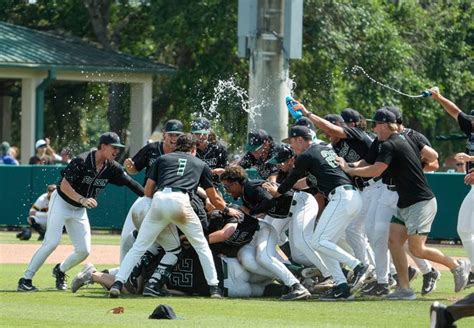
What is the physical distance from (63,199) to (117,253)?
20.8 feet

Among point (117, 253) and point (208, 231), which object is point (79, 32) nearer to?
point (117, 253)

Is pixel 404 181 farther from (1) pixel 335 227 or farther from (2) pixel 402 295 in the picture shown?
(2) pixel 402 295

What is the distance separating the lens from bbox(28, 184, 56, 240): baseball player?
82.4 ft

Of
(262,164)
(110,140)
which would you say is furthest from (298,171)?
(110,140)

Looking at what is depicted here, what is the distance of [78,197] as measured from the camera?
47.9ft

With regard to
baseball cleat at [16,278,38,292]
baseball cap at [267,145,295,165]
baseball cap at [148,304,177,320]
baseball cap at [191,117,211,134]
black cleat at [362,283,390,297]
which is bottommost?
baseball cleat at [16,278,38,292]

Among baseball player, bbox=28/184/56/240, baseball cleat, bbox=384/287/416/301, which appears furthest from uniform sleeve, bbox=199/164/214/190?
baseball player, bbox=28/184/56/240

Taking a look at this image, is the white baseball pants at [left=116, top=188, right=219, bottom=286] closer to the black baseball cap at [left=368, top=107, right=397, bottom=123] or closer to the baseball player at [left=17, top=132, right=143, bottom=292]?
the baseball player at [left=17, top=132, right=143, bottom=292]

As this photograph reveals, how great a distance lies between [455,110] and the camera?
14297 mm

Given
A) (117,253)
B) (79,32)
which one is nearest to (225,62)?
(79,32)

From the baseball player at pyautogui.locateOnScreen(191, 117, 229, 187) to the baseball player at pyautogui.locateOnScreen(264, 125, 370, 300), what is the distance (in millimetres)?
1714

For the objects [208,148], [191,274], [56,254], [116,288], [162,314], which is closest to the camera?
[162,314]

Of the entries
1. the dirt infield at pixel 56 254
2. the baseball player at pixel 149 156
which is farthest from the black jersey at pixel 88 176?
the dirt infield at pixel 56 254

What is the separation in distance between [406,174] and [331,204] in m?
0.85
